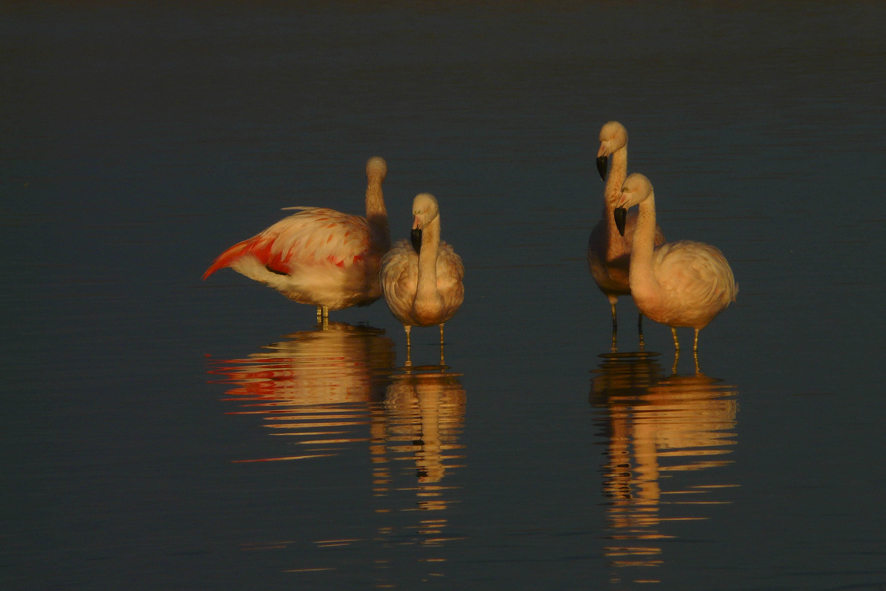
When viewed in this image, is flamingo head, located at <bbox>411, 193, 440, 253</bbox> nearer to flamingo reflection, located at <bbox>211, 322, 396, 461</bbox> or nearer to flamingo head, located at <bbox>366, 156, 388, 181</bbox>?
flamingo reflection, located at <bbox>211, 322, 396, 461</bbox>

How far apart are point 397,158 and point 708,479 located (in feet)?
38.4

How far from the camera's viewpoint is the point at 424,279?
10.3 meters

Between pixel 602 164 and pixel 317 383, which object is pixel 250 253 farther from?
pixel 602 164

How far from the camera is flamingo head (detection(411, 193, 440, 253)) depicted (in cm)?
1013

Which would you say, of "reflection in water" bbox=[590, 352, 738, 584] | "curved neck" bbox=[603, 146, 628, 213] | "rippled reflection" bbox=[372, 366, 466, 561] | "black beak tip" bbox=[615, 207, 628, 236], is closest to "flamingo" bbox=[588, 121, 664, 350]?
"curved neck" bbox=[603, 146, 628, 213]

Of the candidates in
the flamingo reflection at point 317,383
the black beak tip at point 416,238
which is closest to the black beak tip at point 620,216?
the black beak tip at point 416,238

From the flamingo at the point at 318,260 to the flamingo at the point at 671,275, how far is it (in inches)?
93.8

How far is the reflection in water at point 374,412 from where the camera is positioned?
23.6 ft

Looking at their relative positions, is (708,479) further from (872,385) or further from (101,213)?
(101,213)

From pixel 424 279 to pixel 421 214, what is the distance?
45cm

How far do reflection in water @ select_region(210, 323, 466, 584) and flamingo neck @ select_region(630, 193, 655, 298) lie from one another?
137 cm

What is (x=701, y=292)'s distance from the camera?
9.88m

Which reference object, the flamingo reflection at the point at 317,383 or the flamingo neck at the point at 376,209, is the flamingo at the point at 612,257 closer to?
the flamingo reflection at the point at 317,383

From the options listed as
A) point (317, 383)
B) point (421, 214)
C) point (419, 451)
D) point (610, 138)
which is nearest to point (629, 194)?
point (421, 214)
